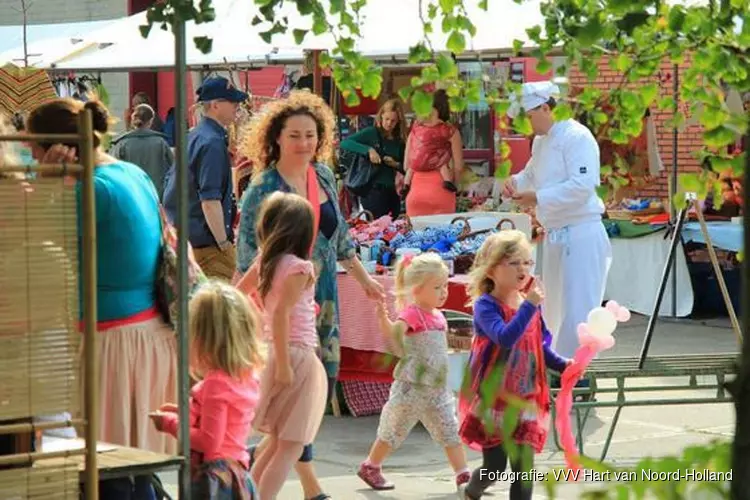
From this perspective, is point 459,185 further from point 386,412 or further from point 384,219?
point 386,412

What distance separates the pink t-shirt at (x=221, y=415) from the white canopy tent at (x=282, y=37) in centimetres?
530

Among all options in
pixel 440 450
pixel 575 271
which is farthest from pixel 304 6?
pixel 575 271

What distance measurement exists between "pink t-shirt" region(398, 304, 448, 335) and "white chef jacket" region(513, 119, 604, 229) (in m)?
1.93

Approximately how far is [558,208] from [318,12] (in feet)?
17.5

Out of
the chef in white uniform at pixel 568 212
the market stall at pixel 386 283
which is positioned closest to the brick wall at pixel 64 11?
the market stall at pixel 386 283

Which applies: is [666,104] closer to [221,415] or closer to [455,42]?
[455,42]

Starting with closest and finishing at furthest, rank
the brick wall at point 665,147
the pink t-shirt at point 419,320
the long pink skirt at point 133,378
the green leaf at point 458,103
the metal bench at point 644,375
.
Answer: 1. the green leaf at point 458,103
2. the long pink skirt at point 133,378
3. the pink t-shirt at point 419,320
4. the metal bench at point 644,375
5. the brick wall at point 665,147

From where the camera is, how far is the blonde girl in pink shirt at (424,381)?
7207mm

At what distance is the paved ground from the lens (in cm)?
745

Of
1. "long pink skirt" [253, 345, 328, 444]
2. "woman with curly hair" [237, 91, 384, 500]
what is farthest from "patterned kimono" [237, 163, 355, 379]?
"long pink skirt" [253, 345, 328, 444]

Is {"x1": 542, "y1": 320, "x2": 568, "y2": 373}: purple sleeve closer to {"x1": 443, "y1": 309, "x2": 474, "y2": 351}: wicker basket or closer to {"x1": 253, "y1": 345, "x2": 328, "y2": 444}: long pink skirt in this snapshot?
{"x1": 253, "y1": 345, "x2": 328, "y2": 444}: long pink skirt

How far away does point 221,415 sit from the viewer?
507cm

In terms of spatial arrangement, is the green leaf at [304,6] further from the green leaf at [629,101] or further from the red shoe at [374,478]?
the red shoe at [374,478]

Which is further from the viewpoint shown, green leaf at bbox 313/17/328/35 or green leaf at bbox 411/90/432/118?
green leaf at bbox 411/90/432/118
